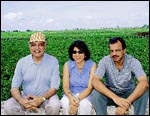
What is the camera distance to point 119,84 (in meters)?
4.33

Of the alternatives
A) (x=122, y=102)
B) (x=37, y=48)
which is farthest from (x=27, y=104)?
(x=122, y=102)

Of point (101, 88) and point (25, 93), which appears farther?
point (25, 93)

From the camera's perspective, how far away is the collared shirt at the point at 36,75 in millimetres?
4387

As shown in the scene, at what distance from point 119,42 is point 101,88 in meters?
0.61

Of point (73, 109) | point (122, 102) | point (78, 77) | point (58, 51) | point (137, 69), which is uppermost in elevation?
point (137, 69)

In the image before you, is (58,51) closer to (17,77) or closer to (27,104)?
(17,77)

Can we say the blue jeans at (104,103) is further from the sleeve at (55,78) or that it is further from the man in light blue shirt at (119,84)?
the sleeve at (55,78)

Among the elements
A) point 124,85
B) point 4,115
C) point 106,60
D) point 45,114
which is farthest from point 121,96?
point 4,115

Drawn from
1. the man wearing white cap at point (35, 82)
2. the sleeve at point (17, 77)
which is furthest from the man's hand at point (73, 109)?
the sleeve at point (17, 77)

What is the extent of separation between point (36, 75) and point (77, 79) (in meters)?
0.52

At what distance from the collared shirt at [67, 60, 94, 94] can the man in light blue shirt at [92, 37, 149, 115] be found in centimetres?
18

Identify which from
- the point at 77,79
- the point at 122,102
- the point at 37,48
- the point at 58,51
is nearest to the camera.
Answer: the point at 122,102

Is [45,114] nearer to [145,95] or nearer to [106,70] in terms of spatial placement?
[106,70]

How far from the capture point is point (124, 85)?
4328 mm
